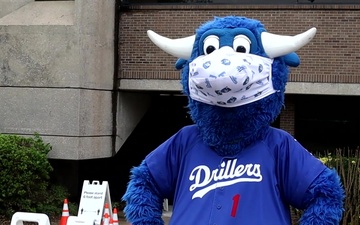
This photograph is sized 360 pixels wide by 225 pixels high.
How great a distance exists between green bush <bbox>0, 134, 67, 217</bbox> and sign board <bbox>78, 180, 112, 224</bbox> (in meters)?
1.43

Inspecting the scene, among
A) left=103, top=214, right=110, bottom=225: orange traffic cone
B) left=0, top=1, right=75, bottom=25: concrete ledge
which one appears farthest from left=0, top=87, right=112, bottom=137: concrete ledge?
left=103, top=214, right=110, bottom=225: orange traffic cone

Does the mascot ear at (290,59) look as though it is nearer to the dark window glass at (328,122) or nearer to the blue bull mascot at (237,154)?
the blue bull mascot at (237,154)

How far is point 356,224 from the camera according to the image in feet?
25.1

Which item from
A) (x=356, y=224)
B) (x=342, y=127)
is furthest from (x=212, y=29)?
(x=342, y=127)

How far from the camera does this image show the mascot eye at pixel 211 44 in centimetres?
309

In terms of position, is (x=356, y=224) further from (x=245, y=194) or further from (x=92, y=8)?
(x=92, y=8)

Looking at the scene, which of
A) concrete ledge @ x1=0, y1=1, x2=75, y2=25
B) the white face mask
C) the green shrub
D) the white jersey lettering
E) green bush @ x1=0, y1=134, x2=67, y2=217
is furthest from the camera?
concrete ledge @ x1=0, y1=1, x2=75, y2=25

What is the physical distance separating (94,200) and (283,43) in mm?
6637

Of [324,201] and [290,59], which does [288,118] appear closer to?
[290,59]

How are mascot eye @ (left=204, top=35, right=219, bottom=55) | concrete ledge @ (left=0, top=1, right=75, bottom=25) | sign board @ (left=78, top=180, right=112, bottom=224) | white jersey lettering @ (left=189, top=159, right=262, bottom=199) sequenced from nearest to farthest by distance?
1. white jersey lettering @ (left=189, top=159, right=262, bottom=199)
2. mascot eye @ (left=204, top=35, right=219, bottom=55)
3. sign board @ (left=78, top=180, right=112, bottom=224)
4. concrete ledge @ (left=0, top=1, right=75, bottom=25)

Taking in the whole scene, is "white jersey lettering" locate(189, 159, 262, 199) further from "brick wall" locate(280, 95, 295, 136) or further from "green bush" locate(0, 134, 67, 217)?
"brick wall" locate(280, 95, 295, 136)

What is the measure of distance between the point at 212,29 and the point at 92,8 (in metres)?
8.73

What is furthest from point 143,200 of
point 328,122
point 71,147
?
point 328,122

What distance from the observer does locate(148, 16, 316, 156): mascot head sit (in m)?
2.89
